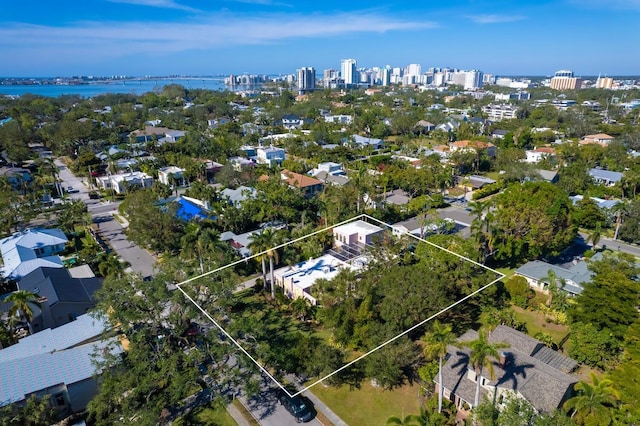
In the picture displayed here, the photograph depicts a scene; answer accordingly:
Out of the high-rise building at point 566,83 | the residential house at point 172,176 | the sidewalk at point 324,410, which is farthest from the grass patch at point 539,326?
the high-rise building at point 566,83

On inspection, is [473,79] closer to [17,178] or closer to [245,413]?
[17,178]

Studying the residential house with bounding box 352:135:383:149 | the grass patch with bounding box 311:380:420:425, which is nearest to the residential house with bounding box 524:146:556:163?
the residential house with bounding box 352:135:383:149

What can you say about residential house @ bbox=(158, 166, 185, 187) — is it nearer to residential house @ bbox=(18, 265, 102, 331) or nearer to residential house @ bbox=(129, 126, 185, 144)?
residential house @ bbox=(129, 126, 185, 144)

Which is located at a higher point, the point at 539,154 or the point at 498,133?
the point at 498,133

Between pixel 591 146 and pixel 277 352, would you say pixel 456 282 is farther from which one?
pixel 591 146

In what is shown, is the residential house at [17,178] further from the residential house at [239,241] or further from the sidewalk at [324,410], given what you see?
the sidewalk at [324,410]

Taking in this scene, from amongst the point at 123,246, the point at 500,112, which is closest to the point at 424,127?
the point at 500,112
